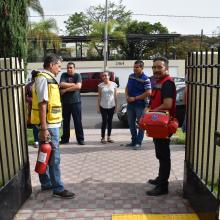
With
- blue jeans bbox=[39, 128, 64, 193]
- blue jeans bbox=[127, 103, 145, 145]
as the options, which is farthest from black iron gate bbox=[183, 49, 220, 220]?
blue jeans bbox=[127, 103, 145, 145]

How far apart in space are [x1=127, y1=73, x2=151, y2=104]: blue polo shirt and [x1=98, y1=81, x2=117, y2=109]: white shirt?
729 millimetres

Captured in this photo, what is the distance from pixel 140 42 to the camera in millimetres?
43562

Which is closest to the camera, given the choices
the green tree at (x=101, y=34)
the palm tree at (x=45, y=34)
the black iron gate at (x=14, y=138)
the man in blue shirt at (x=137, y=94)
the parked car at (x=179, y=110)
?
the black iron gate at (x=14, y=138)

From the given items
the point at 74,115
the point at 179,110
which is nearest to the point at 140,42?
the point at 179,110

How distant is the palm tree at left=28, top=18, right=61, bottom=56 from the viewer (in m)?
33.6

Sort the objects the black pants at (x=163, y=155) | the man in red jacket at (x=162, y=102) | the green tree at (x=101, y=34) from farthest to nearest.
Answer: the green tree at (x=101, y=34), the black pants at (x=163, y=155), the man in red jacket at (x=162, y=102)

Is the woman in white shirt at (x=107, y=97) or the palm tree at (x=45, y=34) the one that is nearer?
the woman in white shirt at (x=107, y=97)

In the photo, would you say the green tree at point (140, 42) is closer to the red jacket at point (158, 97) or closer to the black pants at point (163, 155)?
the red jacket at point (158, 97)

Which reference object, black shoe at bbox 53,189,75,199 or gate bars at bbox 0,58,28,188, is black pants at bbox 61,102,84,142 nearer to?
gate bars at bbox 0,58,28,188

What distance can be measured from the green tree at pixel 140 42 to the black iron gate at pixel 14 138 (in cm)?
3463

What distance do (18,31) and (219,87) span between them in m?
7.73

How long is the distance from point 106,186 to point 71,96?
304 cm

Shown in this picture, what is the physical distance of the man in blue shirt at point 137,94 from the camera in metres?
7.17

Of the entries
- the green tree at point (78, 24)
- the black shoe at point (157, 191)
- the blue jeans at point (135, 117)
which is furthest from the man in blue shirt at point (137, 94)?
the green tree at point (78, 24)
